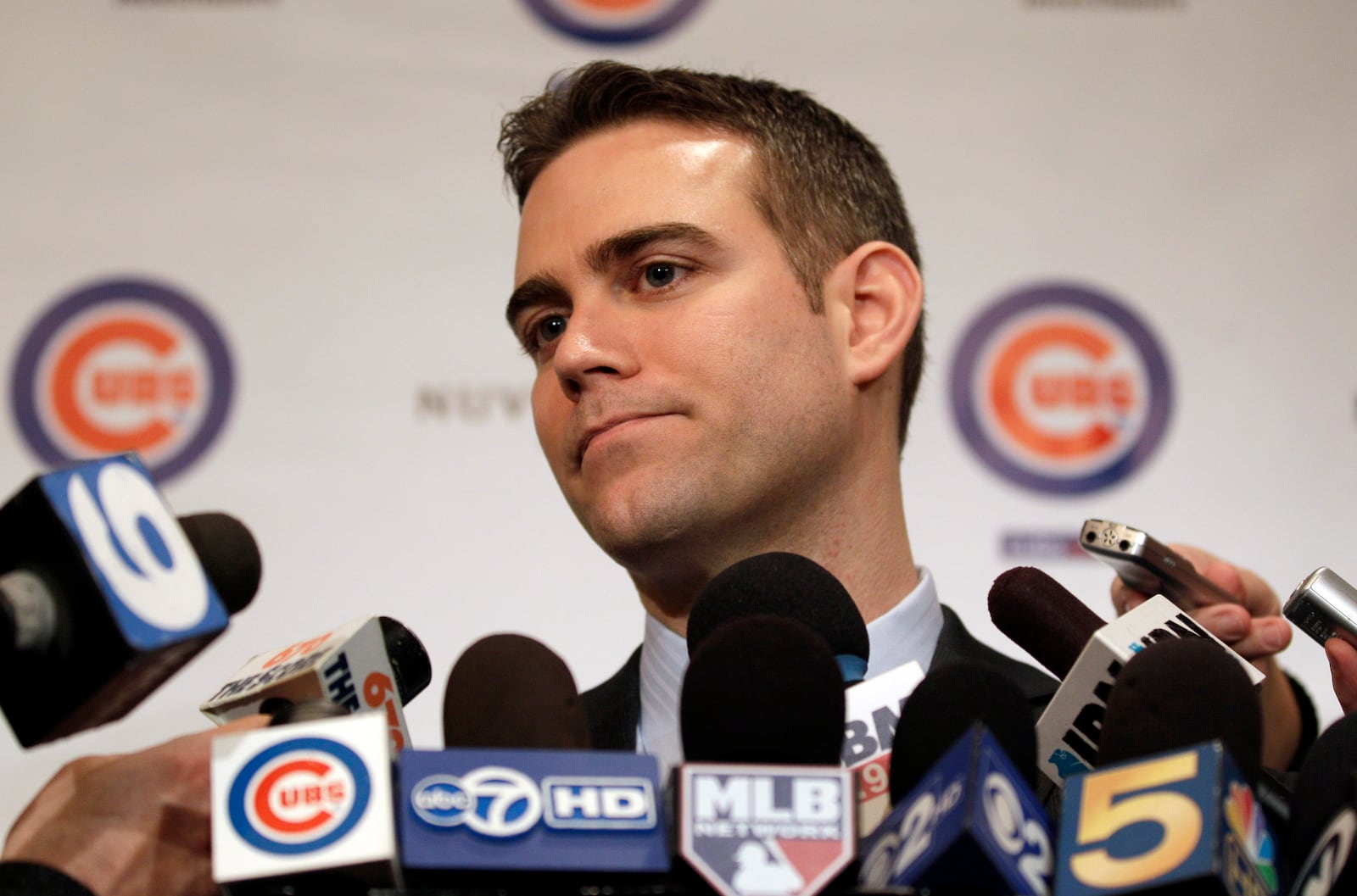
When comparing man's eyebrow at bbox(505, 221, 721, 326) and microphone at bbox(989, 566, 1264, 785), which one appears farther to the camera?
man's eyebrow at bbox(505, 221, 721, 326)

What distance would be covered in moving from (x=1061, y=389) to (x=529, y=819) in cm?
171

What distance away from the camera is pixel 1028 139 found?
7.58ft

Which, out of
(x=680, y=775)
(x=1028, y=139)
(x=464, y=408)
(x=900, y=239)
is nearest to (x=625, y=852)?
(x=680, y=775)

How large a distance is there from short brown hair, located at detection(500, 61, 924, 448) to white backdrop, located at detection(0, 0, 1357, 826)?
18.6 inches

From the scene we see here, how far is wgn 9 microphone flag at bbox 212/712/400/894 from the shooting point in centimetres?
73

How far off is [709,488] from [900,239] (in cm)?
53

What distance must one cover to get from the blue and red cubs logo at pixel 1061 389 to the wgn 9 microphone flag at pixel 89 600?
63.1 inches

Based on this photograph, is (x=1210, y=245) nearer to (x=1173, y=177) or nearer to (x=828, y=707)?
(x=1173, y=177)

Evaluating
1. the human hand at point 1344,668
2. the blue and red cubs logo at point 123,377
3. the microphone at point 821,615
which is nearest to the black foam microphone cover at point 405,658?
the microphone at point 821,615

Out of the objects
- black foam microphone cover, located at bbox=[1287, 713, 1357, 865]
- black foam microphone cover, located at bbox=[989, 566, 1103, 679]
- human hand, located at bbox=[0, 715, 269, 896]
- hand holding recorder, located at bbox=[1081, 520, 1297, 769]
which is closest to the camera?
black foam microphone cover, located at bbox=[1287, 713, 1357, 865]

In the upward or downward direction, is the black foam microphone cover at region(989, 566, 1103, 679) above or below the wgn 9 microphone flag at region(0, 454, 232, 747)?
below

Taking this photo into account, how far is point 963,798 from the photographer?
0.67 metres

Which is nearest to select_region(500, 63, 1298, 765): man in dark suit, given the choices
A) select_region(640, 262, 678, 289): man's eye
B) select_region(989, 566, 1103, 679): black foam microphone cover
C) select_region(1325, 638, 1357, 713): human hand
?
select_region(640, 262, 678, 289): man's eye

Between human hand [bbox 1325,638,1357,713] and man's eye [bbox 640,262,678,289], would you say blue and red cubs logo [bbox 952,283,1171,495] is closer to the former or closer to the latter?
man's eye [bbox 640,262,678,289]
